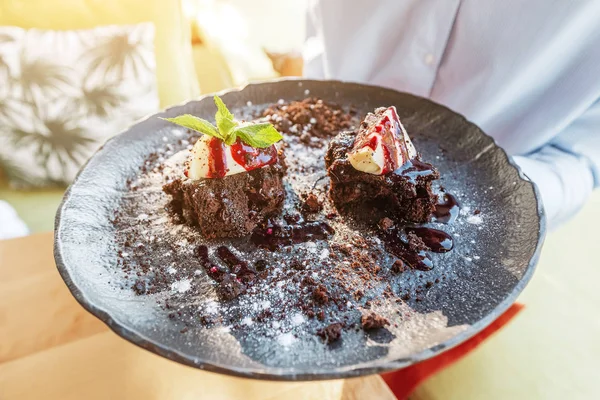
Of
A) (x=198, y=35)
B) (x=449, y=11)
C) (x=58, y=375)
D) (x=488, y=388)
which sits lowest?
(x=488, y=388)

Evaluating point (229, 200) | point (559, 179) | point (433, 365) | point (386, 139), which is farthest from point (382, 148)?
point (433, 365)

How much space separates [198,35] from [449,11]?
1841 millimetres

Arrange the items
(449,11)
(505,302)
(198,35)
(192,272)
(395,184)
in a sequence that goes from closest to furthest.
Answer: (505,302) → (192,272) → (395,184) → (449,11) → (198,35)

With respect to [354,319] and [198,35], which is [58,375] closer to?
[354,319]

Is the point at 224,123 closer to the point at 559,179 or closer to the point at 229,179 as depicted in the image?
the point at 229,179

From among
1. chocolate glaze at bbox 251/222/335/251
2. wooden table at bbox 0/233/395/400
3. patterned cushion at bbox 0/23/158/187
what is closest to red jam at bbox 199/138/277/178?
chocolate glaze at bbox 251/222/335/251

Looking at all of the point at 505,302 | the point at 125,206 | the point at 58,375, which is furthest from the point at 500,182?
the point at 58,375

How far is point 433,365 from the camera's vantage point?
5.43 ft

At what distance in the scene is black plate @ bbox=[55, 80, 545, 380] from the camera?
945 mm

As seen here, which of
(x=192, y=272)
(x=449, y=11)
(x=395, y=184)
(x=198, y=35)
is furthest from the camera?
(x=198, y=35)

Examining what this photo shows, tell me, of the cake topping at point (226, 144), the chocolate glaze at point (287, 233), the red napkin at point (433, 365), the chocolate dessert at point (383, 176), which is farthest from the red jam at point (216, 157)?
the red napkin at point (433, 365)

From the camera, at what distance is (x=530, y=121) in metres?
1.78

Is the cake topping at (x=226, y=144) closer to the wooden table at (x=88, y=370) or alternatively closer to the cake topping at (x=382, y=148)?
the cake topping at (x=382, y=148)

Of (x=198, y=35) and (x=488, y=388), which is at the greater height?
(x=198, y=35)
